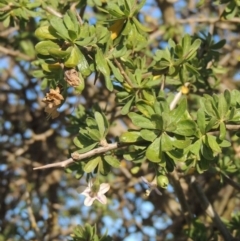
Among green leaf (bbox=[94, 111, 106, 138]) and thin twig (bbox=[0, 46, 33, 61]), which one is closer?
green leaf (bbox=[94, 111, 106, 138])

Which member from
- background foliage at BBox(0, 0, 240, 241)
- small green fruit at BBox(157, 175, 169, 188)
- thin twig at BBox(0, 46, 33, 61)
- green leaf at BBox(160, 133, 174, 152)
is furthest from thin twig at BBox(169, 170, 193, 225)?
thin twig at BBox(0, 46, 33, 61)

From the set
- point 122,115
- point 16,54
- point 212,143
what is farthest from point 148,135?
point 16,54

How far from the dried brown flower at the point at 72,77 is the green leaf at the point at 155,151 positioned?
188mm

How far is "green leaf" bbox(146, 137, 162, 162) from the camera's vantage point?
1.08 meters

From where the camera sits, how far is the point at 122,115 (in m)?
1.67

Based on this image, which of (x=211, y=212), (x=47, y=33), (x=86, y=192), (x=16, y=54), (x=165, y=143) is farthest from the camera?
(x=16, y=54)

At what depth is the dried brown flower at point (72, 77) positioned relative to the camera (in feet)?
3.74

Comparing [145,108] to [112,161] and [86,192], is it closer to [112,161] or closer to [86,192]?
[112,161]

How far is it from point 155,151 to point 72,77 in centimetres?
21

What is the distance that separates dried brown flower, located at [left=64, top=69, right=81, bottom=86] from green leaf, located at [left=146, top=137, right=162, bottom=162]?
188 millimetres

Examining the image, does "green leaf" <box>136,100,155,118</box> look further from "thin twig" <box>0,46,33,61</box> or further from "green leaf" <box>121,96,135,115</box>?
"thin twig" <box>0,46,33,61</box>

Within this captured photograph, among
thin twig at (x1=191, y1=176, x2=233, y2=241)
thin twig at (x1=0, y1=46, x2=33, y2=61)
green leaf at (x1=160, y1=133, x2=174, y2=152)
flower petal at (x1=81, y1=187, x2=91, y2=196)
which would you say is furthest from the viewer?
thin twig at (x1=0, y1=46, x2=33, y2=61)

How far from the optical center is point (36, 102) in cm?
248

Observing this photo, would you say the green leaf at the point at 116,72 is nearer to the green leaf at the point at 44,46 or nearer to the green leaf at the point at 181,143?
the green leaf at the point at 44,46
